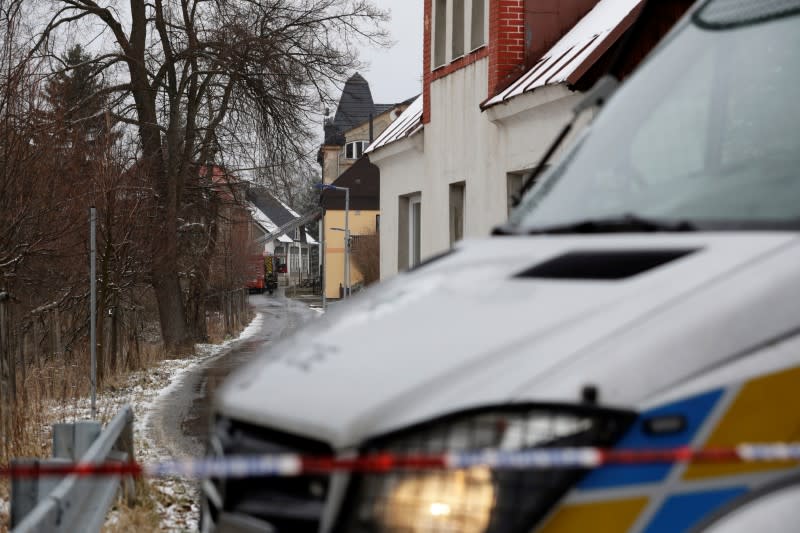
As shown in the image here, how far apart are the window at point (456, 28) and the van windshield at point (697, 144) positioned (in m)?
13.9

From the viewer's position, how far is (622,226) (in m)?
2.95

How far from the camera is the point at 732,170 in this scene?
3.16m

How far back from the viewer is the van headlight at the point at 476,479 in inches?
86.5

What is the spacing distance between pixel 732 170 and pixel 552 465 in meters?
1.26

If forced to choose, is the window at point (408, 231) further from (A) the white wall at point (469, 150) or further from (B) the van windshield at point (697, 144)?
(B) the van windshield at point (697, 144)

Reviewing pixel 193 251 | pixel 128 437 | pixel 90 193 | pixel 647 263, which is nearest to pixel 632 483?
pixel 647 263

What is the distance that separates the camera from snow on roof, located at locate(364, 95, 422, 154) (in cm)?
2011

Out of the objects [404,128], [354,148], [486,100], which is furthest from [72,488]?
[354,148]

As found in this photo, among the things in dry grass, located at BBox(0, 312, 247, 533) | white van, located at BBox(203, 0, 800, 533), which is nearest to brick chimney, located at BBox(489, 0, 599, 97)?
dry grass, located at BBox(0, 312, 247, 533)

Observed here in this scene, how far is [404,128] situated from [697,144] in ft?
58.6

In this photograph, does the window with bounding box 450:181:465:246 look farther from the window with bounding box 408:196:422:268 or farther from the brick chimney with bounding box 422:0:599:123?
the window with bounding box 408:196:422:268

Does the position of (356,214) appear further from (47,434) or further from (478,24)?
(47,434)

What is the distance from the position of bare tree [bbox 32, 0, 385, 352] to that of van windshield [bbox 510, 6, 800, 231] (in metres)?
25.1

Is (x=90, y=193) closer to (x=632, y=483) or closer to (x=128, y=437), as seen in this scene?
(x=128, y=437)
